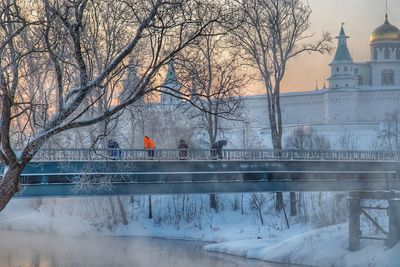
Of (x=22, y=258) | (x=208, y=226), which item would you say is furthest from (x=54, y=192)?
(x=208, y=226)

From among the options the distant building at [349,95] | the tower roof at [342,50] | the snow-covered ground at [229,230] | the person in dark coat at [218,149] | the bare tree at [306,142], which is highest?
the tower roof at [342,50]

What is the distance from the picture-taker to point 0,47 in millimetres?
14609

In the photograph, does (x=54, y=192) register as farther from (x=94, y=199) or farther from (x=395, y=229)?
(x=94, y=199)

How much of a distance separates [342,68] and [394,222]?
114 metres

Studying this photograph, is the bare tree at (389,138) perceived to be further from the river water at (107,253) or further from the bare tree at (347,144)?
the river water at (107,253)

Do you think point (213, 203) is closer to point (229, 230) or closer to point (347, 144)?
point (229, 230)

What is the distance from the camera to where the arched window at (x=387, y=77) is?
142875 millimetres

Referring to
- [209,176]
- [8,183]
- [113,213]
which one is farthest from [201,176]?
[113,213]

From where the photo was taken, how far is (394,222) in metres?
26.0

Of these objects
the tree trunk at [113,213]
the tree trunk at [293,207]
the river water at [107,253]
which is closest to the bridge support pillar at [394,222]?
the river water at [107,253]

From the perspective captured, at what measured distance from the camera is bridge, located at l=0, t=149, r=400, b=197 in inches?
970

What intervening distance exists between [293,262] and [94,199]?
1845 cm

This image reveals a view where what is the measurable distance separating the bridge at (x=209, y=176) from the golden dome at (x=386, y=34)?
4523 inches

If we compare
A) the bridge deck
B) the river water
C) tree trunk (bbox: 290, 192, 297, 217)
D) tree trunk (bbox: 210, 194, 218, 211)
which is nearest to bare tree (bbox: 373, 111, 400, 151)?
tree trunk (bbox: 210, 194, 218, 211)
